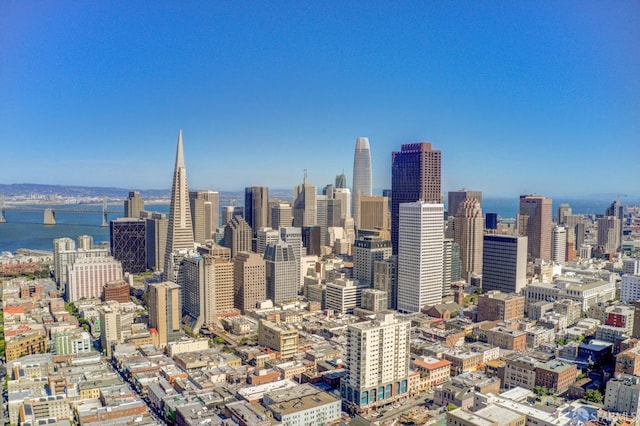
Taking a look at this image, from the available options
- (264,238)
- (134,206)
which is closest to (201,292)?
(264,238)

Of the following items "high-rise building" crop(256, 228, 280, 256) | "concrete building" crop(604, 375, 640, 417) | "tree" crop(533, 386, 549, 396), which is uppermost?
"high-rise building" crop(256, 228, 280, 256)

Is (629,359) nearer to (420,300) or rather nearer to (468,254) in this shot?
(420,300)

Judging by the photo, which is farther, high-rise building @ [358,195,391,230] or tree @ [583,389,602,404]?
high-rise building @ [358,195,391,230]

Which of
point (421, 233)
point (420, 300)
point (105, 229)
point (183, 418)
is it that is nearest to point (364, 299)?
point (420, 300)

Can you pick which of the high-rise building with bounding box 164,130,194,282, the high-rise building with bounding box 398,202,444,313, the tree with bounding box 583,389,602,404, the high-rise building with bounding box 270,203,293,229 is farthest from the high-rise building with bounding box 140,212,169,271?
the tree with bounding box 583,389,602,404

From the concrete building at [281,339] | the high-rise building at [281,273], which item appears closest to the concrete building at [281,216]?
the high-rise building at [281,273]

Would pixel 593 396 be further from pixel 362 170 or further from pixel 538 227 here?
pixel 362 170

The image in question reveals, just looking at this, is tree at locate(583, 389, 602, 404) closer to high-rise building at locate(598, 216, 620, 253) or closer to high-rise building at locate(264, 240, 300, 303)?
high-rise building at locate(264, 240, 300, 303)
